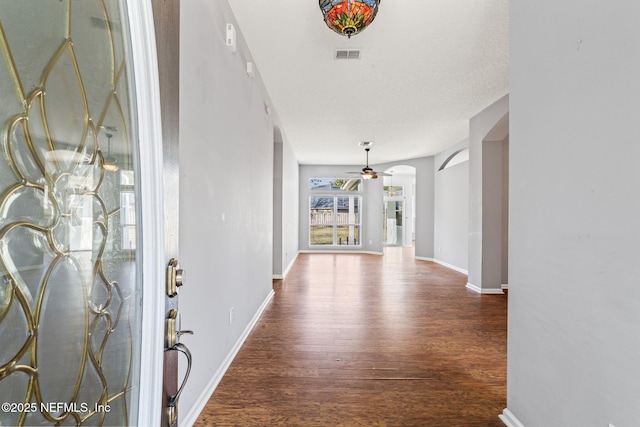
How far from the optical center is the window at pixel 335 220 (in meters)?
9.47

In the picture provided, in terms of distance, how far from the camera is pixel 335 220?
954cm

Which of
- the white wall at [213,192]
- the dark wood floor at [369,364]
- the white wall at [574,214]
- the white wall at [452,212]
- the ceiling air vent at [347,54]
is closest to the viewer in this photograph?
A: the white wall at [574,214]

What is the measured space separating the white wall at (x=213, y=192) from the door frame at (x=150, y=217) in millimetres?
754

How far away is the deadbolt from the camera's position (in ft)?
2.56

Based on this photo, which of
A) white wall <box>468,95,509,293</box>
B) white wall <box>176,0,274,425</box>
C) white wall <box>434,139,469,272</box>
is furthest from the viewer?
white wall <box>434,139,469,272</box>

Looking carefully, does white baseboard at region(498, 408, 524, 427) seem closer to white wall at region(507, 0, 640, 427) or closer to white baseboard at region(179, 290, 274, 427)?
white wall at region(507, 0, 640, 427)

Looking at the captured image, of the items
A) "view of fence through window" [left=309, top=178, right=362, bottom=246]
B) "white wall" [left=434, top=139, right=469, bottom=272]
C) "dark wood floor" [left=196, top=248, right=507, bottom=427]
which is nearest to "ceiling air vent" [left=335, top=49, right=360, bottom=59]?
"dark wood floor" [left=196, top=248, right=507, bottom=427]

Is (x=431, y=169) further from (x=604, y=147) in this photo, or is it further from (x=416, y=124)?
(x=604, y=147)

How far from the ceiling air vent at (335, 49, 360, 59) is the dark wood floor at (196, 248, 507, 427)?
2.81 meters

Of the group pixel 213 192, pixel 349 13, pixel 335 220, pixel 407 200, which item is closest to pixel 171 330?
pixel 213 192

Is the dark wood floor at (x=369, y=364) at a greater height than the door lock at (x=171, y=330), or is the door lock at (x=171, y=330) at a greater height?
the door lock at (x=171, y=330)

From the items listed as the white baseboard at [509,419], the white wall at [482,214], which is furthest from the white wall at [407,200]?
the white baseboard at [509,419]

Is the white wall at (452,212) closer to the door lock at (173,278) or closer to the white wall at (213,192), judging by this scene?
the white wall at (213,192)

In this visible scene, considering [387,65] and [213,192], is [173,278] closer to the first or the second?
[213,192]
